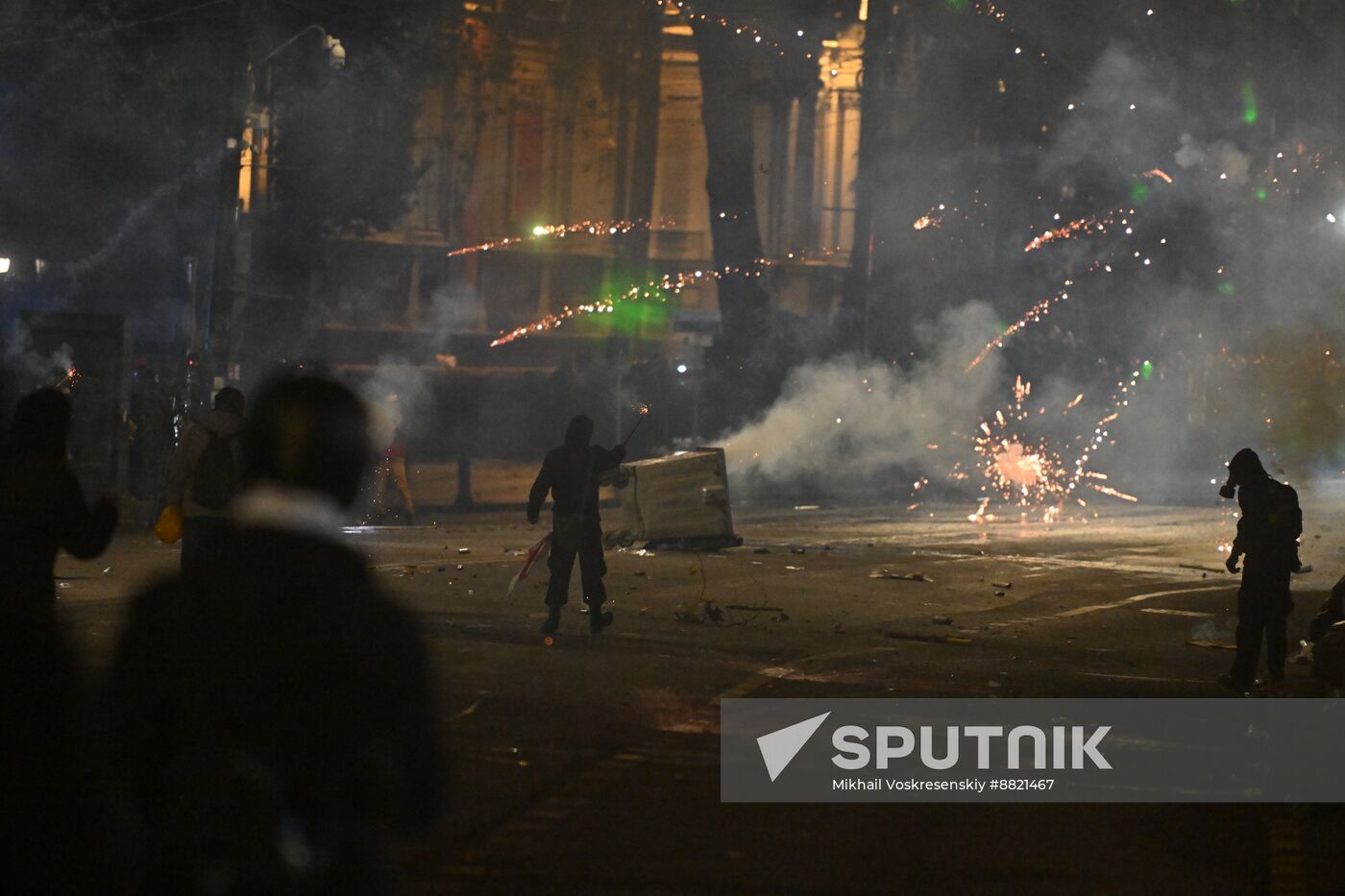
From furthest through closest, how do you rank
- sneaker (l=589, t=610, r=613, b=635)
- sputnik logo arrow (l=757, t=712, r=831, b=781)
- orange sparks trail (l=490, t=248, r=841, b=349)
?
orange sparks trail (l=490, t=248, r=841, b=349) → sneaker (l=589, t=610, r=613, b=635) → sputnik logo arrow (l=757, t=712, r=831, b=781)

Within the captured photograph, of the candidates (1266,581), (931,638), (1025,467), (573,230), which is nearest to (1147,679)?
(1266,581)

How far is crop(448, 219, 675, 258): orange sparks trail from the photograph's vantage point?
43.1m

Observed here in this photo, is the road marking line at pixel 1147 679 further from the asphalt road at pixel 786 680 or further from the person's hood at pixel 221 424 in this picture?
the person's hood at pixel 221 424

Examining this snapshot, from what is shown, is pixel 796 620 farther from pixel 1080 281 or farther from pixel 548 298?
pixel 548 298

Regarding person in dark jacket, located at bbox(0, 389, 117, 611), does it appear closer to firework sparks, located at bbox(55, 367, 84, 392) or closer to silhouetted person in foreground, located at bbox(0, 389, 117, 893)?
silhouetted person in foreground, located at bbox(0, 389, 117, 893)

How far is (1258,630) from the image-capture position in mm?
9234

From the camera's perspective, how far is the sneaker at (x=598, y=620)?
34.9 feet

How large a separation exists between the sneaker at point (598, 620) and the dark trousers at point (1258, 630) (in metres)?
4.08

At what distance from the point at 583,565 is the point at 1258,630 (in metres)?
4.29

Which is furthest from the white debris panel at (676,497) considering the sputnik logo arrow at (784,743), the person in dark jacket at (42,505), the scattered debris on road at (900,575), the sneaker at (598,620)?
the person in dark jacket at (42,505)

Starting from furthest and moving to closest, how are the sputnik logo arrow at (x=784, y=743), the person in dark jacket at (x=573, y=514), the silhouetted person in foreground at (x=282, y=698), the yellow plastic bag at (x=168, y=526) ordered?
1. the person in dark jacket at (x=573, y=514)
2. the yellow plastic bag at (x=168, y=526)
3. the sputnik logo arrow at (x=784, y=743)
4. the silhouetted person in foreground at (x=282, y=698)

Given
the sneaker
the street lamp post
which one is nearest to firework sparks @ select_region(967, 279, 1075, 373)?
the street lamp post

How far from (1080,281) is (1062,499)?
11.6 metres

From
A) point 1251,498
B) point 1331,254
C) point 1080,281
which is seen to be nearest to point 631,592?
point 1251,498
